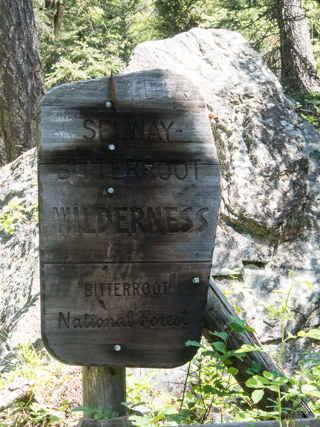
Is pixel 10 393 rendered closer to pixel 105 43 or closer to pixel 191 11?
pixel 105 43

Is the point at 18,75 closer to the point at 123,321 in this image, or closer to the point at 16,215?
the point at 16,215

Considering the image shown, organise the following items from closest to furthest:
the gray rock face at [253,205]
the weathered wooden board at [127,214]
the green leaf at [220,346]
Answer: the weathered wooden board at [127,214] < the green leaf at [220,346] < the gray rock face at [253,205]

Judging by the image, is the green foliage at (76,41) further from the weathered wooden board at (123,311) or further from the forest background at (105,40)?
the weathered wooden board at (123,311)

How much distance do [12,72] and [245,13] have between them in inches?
337

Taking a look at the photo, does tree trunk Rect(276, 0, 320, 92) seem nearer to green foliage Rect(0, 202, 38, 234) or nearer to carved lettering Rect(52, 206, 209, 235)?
green foliage Rect(0, 202, 38, 234)

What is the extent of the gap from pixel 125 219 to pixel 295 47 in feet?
27.9

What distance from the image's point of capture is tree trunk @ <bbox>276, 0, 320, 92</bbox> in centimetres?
930

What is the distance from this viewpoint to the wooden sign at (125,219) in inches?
80.6

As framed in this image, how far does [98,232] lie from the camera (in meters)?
2.05

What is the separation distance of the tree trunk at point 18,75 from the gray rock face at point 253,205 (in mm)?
2163

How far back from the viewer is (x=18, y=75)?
252 inches

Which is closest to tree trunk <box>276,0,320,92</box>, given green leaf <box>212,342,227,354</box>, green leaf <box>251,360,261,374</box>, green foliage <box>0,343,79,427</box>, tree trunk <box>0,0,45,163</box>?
tree trunk <box>0,0,45,163</box>

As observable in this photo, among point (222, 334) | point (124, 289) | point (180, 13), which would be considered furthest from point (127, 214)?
point (180, 13)

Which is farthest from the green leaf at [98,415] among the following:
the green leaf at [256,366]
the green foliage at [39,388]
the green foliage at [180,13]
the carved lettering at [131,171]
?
the green foliage at [180,13]
